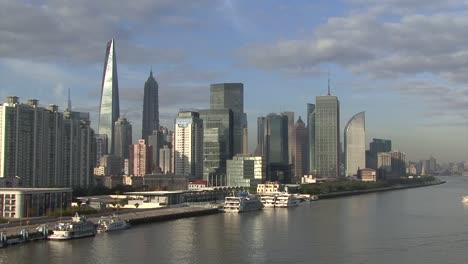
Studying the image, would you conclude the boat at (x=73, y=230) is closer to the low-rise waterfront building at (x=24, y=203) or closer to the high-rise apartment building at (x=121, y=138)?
the low-rise waterfront building at (x=24, y=203)

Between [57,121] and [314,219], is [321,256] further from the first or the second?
[57,121]

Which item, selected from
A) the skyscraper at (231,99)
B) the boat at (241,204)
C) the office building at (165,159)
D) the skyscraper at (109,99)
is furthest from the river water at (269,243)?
the skyscraper at (109,99)

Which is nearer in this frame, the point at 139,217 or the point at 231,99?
the point at 139,217

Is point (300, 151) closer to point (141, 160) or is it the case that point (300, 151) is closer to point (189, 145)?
point (141, 160)

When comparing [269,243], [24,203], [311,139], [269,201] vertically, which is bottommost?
[269,243]

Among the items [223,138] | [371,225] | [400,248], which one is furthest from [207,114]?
[400,248]

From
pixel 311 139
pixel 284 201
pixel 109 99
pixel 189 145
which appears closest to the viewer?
pixel 284 201

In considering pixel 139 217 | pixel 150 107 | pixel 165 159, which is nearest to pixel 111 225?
pixel 139 217
